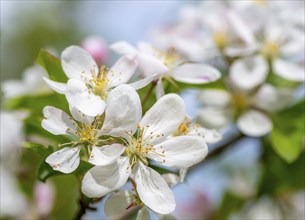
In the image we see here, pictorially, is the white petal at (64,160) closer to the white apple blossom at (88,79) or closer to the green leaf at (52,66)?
the white apple blossom at (88,79)

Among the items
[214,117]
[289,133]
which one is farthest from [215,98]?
[289,133]

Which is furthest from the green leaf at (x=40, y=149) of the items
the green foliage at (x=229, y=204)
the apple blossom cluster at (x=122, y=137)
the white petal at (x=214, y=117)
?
the green foliage at (x=229, y=204)

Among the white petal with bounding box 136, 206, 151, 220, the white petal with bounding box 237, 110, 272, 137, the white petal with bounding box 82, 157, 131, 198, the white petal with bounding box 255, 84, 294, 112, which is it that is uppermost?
the white petal with bounding box 82, 157, 131, 198

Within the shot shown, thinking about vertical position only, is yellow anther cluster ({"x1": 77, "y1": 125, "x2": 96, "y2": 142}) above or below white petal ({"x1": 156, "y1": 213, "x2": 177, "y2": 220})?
above

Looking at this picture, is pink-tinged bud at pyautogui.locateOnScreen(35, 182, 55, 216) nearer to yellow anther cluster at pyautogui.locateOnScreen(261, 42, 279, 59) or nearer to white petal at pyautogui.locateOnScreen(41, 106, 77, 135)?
white petal at pyautogui.locateOnScreen(41, 106, 77, 135)

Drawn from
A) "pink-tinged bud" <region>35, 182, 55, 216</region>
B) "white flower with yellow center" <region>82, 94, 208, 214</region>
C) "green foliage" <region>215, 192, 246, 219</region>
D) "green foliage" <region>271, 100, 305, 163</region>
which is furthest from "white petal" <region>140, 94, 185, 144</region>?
"green foliage" <region>215, 192, 246, 219</region>

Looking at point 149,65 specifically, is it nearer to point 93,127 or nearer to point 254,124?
point 93,127

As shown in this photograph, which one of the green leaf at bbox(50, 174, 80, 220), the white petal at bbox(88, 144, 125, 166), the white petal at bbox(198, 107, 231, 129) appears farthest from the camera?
the green leaf at bbox(50, 174, 80, 220)
